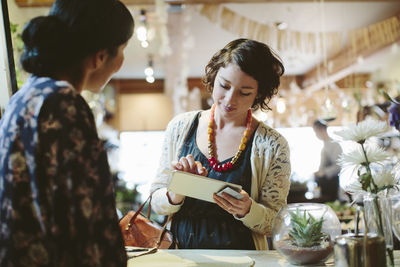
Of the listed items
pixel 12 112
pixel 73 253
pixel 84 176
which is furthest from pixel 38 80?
pixel 73 253

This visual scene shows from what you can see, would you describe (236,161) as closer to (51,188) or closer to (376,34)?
(51,188)

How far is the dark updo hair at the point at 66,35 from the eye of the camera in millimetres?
920

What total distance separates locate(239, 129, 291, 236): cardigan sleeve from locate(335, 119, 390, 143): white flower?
0.41 m

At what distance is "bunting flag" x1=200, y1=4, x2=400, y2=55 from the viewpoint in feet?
16.0

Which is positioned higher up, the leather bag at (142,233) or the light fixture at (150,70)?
the light fixture at (150,70)

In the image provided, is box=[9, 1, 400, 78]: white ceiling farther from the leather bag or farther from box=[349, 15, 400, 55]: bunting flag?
the leather bag

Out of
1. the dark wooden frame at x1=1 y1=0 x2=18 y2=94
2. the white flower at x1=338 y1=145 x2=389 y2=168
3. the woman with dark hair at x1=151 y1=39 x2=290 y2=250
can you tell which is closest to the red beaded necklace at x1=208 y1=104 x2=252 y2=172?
the woman with dark hair at x1=151 y1=39 x2=290 y2=250

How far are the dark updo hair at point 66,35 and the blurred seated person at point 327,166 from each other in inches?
170

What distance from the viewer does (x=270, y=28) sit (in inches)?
221

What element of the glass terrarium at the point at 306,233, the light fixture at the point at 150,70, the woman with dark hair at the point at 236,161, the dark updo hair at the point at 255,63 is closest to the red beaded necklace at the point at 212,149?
the woman with dark hair at the point at 236,161

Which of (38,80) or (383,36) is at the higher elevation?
(383,36)

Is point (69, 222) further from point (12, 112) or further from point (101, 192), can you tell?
point (12, 112)

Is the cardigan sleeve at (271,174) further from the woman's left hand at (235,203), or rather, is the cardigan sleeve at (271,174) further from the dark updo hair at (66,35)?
the dark updo hair at (66,35)

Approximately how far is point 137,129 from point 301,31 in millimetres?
4564
